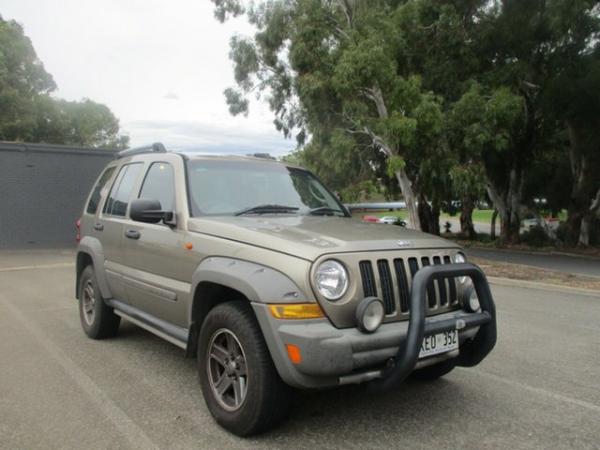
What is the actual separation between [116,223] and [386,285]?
2.97 m

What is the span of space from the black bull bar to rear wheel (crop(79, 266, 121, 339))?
11.0 ft

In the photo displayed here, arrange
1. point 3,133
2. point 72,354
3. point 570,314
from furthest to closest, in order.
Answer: point 3,133
point 570,314
point 72,354

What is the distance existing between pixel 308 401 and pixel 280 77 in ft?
55.7

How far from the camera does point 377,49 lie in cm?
1348

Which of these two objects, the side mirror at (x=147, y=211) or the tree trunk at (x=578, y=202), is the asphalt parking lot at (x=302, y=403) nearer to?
the side mirror at (x=147, y=211)

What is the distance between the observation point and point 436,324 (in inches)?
129

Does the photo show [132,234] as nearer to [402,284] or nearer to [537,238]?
[402,284]

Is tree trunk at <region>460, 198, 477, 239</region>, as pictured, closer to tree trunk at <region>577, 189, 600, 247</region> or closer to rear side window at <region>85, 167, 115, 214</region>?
tree trunk at <region>577, 189, 600, 247</region>

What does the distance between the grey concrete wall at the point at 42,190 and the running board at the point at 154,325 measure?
12.9 meters

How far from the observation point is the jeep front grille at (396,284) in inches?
127

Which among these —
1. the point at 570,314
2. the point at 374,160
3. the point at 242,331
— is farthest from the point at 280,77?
the point at 242,331

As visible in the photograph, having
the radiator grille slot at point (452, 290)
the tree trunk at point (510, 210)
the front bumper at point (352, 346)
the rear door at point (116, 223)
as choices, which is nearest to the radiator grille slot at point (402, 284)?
the front bumper at point (352, 346)

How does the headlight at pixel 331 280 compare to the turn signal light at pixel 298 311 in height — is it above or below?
above

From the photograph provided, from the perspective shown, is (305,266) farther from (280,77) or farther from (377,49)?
(280,77)
